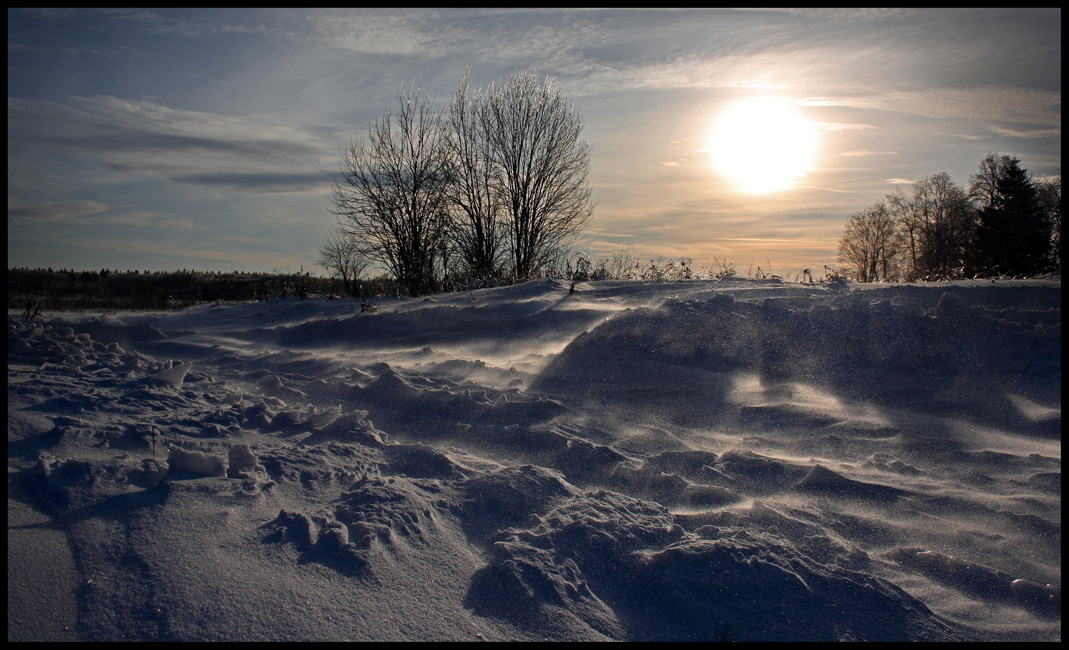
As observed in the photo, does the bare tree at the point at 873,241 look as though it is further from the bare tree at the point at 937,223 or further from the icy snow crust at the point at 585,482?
the icy snow crust at the point at 585,482

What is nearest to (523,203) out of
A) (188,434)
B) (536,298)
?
(536,298)

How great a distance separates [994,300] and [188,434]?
4601 millimetres

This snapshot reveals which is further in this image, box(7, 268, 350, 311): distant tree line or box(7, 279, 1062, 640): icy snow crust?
box(7, 268, 350, 311): distant tree line

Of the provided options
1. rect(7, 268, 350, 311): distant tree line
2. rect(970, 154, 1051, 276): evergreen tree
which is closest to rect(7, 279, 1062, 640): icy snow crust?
rect(7, 268, 350, 311): distant tree line

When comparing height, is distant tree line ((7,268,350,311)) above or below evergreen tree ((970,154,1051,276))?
below

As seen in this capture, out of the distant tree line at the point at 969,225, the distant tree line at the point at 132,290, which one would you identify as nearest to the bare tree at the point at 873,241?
the distant tree line at the point at 969,225

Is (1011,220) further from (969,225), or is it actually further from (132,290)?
(132,290)

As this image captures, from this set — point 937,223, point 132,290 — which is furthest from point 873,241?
point 132,290

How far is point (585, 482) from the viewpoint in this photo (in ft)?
6.78

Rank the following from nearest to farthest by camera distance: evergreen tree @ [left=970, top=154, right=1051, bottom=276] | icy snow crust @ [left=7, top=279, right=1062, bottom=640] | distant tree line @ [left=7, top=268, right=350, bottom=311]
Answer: icy snow crust @ [left=7, top=279, right=1062, bottom=640] < distant tree line @ [left=7, top=268, right=350, bottom=311] < evergreen tree @ [left=970, top=154, right=1051, bottom=276]

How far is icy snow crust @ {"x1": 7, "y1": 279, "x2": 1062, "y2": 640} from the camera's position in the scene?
1.33 m

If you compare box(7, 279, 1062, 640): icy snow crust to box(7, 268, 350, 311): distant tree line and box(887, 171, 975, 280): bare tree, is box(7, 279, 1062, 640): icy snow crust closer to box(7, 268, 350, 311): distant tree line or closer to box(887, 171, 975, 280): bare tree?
box(7, 268, 350, 311): distant tree line

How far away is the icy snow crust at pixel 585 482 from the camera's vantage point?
1.33 metres

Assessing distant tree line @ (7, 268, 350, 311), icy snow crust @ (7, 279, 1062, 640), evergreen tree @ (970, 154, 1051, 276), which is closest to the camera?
icy snow crust @ (7, 279, 1062, 640)
